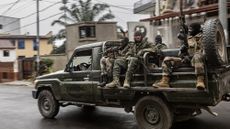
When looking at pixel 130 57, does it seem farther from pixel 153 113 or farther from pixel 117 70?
pixel 153 113

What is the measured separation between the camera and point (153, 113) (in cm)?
847

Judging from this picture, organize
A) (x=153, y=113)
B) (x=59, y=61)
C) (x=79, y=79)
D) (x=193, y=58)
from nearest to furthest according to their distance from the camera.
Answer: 1. (x=193, y=58)
2. (x=153, y=113)
3. (x=79, y=79)
4. (x=59, y=61)

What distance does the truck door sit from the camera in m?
9.94

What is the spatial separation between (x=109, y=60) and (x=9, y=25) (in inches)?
2652

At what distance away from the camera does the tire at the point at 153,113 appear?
8.16 metres

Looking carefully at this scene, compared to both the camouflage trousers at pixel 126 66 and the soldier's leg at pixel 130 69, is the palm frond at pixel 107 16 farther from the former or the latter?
the soldier's leg at pixel 130 69

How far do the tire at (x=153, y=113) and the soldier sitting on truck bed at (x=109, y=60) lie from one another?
3.55ft

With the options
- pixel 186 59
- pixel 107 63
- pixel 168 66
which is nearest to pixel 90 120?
pixel 107 63

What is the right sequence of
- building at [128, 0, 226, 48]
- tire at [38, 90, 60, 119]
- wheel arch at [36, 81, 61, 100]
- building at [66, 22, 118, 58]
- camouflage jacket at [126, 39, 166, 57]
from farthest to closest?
building at [66, 22, 118, 58] → building at [128, 0, 226, 48] → tire at [38, 90, 60, 119] → wheel arch at [36, 81, 61, 100] → camouflage jacket at [126, 39, 166, 57]

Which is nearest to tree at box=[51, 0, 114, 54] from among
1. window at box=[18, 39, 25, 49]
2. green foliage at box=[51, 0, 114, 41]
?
green foliage at box=[51, 0, 114, 41]

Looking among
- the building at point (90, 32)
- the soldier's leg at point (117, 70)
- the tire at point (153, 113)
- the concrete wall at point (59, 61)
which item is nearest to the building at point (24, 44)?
the concrete wall at point (59, 61)

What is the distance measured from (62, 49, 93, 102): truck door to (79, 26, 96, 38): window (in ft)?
69.5

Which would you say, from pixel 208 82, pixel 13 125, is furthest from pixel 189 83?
pixel 13 125

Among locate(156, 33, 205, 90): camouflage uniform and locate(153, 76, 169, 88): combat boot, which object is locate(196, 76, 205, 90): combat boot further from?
locate(153, 76, 169, 88): combat boot
